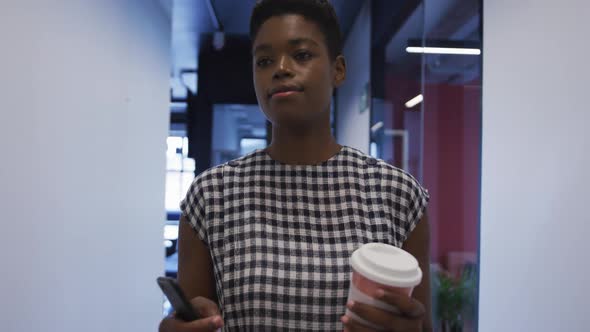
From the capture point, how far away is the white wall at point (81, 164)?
1669 mm

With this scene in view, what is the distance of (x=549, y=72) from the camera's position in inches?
64.5

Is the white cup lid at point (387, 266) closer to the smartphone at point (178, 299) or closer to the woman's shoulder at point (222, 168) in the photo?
the smartphone at point (178, 299)

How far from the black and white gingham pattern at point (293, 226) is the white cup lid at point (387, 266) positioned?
0.17 meters

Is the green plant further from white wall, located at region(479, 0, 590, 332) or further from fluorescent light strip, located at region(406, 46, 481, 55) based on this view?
fluorescent light strip, located at region(406, 46, 481, 55)

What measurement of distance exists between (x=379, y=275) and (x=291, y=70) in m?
0.43

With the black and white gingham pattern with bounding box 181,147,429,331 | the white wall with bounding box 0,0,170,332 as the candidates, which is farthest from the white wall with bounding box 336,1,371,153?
the black and white gingham pattern with bounding box 181,147,429,331

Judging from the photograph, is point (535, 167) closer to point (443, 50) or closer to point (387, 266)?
point (387, 266)

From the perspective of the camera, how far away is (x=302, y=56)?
35.0 inches

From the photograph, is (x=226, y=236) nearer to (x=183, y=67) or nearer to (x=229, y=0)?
(x=229, y=0)

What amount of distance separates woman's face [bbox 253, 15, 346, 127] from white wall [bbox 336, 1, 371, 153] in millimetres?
3950

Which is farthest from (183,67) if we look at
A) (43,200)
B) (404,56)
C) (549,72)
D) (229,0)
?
(549,72)

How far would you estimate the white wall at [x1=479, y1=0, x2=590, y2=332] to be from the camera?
1477mm

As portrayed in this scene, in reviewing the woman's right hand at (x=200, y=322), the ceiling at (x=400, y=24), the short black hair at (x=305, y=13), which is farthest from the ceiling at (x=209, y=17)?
the woman's right hand at (x=200, y=322)

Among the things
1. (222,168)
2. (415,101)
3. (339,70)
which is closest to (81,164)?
(222,168)
